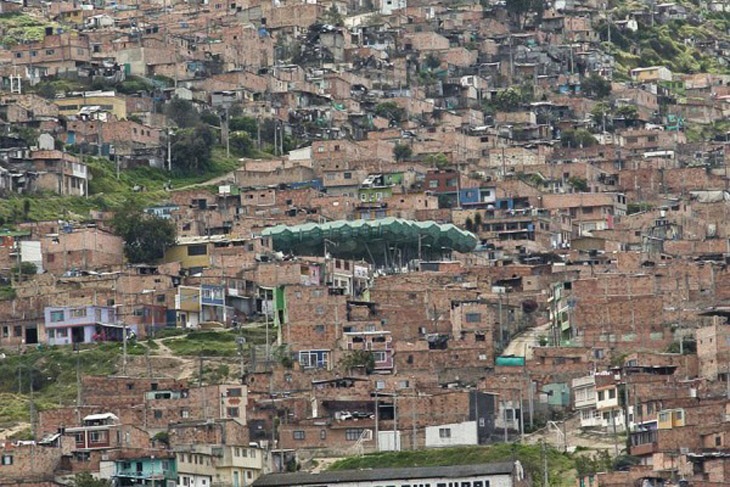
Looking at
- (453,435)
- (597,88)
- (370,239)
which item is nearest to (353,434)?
(453,435)

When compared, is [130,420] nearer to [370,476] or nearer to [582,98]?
[370,476]

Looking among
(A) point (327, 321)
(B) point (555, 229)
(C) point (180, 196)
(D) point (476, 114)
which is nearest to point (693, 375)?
(A) point (327, 321)

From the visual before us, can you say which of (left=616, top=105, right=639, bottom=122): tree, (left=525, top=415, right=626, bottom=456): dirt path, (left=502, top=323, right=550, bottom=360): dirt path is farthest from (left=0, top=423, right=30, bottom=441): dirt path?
(left=616, top=105, right=639, bottom=122): tree

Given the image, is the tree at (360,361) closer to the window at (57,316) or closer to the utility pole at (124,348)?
the utility pole at (124,348)

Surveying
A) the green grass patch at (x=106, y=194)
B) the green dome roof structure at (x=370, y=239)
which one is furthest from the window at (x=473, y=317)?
the green grass patch at (x=106, y=194)

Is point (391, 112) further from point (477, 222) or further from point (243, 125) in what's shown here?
point (477, 222)

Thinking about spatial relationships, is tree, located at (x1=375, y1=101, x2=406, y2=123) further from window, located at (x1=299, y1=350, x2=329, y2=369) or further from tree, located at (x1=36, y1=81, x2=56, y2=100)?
window, located at (x1=299, y1=350, x2=329, y2=369)
